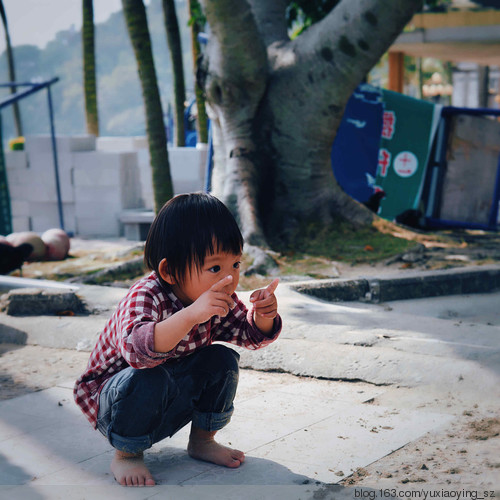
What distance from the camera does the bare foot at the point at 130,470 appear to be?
91.9 inches

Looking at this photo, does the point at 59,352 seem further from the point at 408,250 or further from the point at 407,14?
the point at 407,14

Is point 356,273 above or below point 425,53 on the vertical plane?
below

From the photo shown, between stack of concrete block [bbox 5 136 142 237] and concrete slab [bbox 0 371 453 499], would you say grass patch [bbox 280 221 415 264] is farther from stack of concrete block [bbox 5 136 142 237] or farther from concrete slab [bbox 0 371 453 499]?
stack of concrete block [bbox 5 136 142 237]

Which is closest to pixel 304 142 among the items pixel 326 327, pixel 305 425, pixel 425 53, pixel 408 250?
pixel 408 250

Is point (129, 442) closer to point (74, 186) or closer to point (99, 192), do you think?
point (99, 192)

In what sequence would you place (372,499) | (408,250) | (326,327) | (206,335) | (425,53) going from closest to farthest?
(372,499), (206,335), (326,327), (408,250), (425,53)

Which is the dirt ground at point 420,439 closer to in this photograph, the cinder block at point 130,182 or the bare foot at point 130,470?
the bare foot at point 130,470

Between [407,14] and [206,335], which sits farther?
[407,14]

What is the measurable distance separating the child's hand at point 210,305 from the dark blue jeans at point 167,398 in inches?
14.0

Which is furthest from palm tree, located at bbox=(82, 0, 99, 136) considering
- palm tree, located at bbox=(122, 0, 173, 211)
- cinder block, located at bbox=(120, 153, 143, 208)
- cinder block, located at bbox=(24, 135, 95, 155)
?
palm tree, located at bbox=(122, 0, 173, 211)

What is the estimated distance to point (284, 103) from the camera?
7.45 m

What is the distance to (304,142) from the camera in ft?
24.6

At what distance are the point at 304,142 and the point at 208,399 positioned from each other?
17.3 feet

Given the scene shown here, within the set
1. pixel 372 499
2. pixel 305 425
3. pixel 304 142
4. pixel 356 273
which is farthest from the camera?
pixel 304 142
